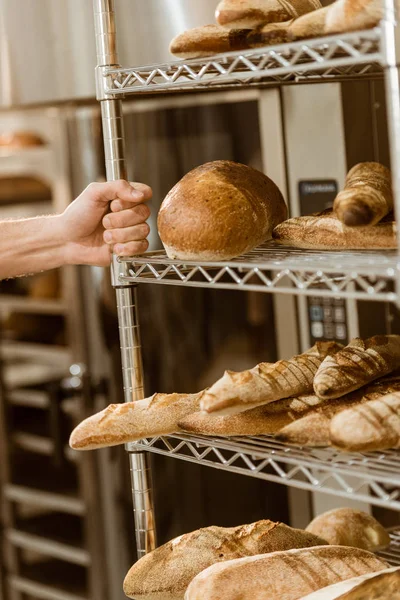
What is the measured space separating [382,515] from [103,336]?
0.97m

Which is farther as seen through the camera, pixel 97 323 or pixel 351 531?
pixel 97 323

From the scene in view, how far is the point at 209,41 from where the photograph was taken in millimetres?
1349

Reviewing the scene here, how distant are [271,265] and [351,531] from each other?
590mm

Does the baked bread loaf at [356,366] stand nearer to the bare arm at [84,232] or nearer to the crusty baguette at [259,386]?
the crusty baguette at [259,386]

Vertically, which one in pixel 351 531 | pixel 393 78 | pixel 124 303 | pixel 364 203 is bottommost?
pixel 351 531

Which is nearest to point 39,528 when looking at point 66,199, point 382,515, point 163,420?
point 66,199

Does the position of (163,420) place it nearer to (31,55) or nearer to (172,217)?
(172,217)

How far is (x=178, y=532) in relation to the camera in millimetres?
2637

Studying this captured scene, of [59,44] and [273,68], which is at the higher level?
[59,44]

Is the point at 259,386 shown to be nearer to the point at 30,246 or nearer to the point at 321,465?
the point at 321,465

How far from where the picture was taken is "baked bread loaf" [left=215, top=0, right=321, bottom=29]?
1.27 meters

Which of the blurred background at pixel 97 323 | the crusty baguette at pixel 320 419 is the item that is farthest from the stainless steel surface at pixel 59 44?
the crusty baguette at pixel 320 419

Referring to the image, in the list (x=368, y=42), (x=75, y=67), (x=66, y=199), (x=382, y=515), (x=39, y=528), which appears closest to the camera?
(x=368, y=42)

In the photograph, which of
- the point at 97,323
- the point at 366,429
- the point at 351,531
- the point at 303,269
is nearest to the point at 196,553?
the point at 351,531
